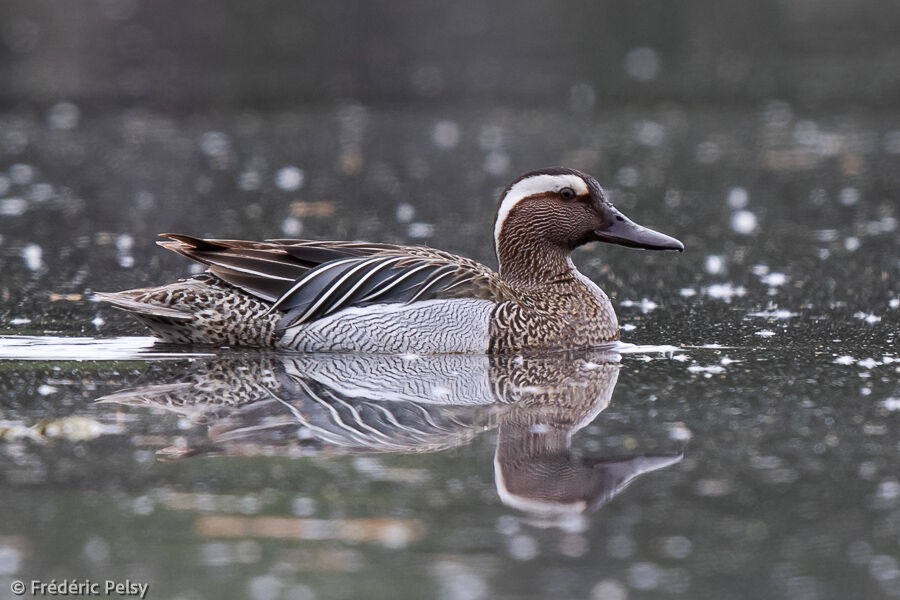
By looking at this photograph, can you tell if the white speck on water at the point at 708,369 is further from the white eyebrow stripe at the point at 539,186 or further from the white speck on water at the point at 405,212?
the white speck on water at the point at 405,212

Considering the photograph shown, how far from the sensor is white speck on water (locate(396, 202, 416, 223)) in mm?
14306

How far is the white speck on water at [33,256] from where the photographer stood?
12.0 meters

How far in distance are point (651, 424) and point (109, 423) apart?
2807mm

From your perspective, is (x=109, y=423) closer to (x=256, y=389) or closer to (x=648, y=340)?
(x=256, y=389)

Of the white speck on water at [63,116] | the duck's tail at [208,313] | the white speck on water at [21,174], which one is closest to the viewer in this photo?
the duck's tail at [208,313]

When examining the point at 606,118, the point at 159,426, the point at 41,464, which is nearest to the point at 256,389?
the point at 159,426

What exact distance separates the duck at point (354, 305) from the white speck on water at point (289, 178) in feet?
21.9

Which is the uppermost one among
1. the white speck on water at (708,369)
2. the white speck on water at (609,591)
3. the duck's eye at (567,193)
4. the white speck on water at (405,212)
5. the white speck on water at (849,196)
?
the duck's eye at (567,193)

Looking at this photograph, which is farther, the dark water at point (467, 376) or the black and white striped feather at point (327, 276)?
the black and white striped feather at point (327, 276)

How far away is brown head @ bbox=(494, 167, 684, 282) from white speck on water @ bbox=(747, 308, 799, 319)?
916 millimetres

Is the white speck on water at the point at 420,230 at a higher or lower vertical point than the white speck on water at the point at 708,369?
higher

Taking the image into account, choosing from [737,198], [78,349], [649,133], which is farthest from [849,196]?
[78,349]

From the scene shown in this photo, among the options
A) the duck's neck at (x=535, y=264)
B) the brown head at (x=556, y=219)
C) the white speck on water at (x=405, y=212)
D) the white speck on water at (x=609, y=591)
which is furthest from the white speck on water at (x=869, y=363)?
the white speck on water at (x=405, y=212)

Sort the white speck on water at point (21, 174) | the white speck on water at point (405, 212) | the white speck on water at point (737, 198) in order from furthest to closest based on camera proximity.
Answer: the white speck on water at point (21, 174) < the white speck on water at point (737, 198) < the white speck on water at point (405, 212)
